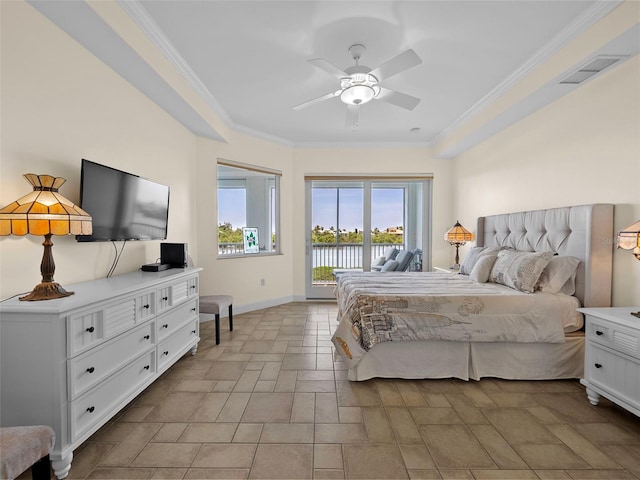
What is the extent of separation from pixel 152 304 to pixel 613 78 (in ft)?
12.9

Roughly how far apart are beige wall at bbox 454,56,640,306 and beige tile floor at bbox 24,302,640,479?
1.21 metres

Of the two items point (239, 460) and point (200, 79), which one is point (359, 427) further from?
point (200, 79)

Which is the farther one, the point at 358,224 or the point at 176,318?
the point at 358,224

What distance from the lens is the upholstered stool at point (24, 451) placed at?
1127 millimetres

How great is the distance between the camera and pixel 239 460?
5.44 feet

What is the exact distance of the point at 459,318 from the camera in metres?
2.44

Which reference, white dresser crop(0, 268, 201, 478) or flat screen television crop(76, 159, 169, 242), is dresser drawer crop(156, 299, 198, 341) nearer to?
white dresser crop(0, 268, 201, 478)

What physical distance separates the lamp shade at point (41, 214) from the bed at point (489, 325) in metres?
1.99

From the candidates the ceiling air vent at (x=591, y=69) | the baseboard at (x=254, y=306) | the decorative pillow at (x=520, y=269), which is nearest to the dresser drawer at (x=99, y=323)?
the baseboard at (x=254, y=306)

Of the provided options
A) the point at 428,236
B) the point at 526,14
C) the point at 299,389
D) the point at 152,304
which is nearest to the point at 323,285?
the point at 428,236

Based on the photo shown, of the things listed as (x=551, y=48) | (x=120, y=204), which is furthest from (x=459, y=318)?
(x=120, y=204)

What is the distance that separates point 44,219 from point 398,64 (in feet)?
7.86

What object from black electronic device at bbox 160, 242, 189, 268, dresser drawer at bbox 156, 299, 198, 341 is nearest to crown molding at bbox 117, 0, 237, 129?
black electronic device at bbox 160, 242, 189, 268

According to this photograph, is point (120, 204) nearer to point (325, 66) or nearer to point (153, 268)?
point (153, 268)
